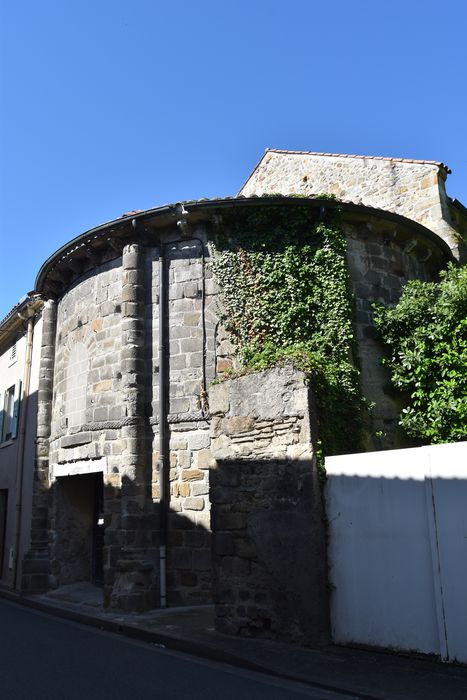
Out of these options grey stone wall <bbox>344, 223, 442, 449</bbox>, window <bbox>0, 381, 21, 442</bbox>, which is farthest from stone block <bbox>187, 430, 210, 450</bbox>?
window <bbox>0, 381, 21, 442</bbox>

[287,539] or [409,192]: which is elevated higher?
[409,192]

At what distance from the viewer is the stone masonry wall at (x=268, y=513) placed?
6281mm

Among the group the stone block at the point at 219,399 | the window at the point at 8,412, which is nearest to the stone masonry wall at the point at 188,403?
the stone block at the point at 219,399

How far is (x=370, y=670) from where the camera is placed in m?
5.20

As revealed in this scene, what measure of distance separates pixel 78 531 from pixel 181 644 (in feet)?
17.4

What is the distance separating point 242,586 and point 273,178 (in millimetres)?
11567

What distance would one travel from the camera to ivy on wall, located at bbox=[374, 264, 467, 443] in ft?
29.0

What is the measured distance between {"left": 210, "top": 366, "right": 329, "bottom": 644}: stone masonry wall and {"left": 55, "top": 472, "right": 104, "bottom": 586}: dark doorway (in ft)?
16.3

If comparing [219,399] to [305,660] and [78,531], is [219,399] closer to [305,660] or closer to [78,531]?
[305,660]

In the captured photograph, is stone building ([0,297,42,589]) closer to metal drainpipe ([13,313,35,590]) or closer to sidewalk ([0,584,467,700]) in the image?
metal drainpipe ([13,313,35,590])

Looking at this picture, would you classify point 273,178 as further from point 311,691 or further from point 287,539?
point 311,691

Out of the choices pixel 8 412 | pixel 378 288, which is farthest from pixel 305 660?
pixel 8 412

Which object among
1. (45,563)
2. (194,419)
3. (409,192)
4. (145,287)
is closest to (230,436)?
(194,419)

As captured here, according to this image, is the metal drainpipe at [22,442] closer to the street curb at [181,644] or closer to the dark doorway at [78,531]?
the dark doorway at [78,531]
